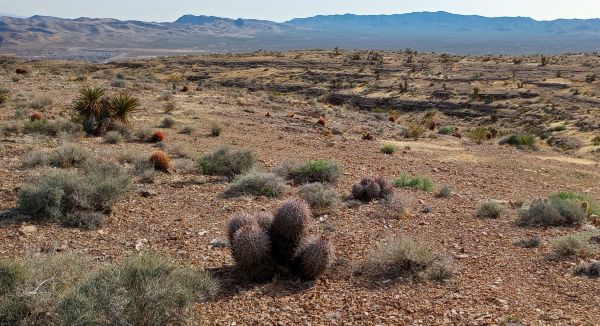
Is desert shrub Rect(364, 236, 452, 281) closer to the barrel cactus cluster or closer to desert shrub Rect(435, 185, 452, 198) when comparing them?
the barrel cactus cluster

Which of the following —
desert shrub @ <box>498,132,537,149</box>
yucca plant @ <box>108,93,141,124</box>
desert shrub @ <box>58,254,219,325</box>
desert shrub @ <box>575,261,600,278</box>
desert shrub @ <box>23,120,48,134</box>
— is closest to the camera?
desert shrub @ <box>58,254,219,325</box>

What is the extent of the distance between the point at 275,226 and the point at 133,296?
7.89 feet

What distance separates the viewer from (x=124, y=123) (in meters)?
18.4

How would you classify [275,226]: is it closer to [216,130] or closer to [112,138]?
[112,138]

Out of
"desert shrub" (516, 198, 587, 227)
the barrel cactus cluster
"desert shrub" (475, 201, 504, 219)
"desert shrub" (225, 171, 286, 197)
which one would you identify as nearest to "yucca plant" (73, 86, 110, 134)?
"desert shrub" (225, 171, 286, 197)

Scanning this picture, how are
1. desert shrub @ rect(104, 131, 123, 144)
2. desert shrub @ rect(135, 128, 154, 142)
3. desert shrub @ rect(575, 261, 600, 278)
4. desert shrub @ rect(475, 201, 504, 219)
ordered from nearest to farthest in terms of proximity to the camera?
1. desert shrub @ rect(575, 261, 600, 278)
2. desert shrub @ rect(475, 201, 504, 219)
3. desert shrub @ rect(104, 131, 123, 144)
4. desert shrub @ rect(135, 128, 154, 142)

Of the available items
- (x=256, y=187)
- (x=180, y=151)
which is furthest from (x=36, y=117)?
(x=256, y=187)

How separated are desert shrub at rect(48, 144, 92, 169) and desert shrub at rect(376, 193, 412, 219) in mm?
6785

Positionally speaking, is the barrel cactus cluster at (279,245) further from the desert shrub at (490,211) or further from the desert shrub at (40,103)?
the desert shrub at (40,103)

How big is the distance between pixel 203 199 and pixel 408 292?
534 cm

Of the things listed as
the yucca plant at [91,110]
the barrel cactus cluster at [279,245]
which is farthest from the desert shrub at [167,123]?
the barrel cactus cluster at [279,245]

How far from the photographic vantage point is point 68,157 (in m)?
12.4

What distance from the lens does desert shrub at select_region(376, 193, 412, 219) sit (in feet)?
33.0

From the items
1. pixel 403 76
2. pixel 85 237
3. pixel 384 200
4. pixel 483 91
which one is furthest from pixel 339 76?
pixel 85 237
